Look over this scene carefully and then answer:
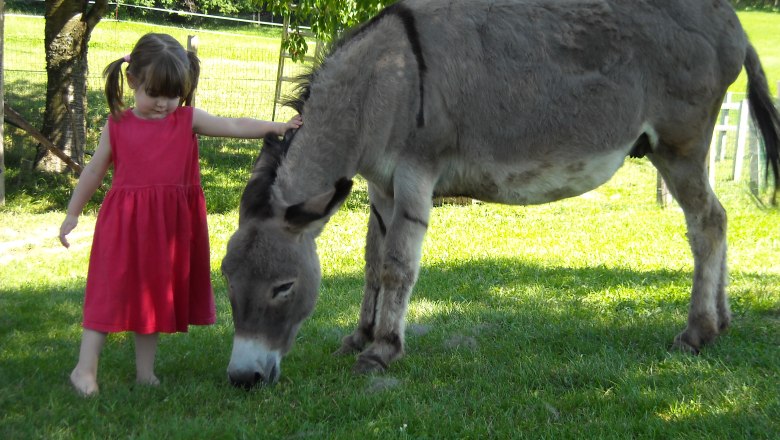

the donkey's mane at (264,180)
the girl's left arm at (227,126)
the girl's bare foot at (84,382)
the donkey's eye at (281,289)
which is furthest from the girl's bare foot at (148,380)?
the girl's left arm at (227,126)

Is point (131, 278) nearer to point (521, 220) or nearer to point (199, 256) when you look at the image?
point (199, 256)

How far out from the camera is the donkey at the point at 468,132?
3.98 m

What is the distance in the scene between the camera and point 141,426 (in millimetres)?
3426

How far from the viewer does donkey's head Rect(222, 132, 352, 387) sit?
3828 millimetres

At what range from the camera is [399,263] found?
4340 mm

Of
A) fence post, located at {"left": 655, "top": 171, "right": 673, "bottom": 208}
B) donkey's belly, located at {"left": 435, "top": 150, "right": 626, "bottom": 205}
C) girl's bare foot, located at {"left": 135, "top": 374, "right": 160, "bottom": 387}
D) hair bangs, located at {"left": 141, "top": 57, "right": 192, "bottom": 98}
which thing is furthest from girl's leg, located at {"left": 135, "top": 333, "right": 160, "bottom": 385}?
fence post, located at {"left": 655, "top": 171, "right": 673, "bottom": 208}

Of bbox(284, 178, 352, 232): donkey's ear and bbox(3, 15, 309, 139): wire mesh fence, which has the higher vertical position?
bbox(284, 178, 352, 232): donkey's ear

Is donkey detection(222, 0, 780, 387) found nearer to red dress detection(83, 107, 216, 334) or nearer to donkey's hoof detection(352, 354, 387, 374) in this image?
donkey's hoof detection(352, 354, 387, 374)

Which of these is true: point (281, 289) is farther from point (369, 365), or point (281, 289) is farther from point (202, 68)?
point (202, 68)

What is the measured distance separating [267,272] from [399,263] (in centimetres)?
80

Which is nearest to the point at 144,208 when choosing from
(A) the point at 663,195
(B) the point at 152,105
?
(B) the point at 152,105

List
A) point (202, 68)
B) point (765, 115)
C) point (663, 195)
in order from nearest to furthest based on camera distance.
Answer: point (765, 115)
point (663, 195)
point (202, 68)

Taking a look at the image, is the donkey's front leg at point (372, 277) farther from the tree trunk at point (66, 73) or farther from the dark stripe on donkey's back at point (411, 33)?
the tree trunk at point (66, 73)

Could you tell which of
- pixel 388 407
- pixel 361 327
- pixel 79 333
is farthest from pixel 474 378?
pixel 79 333
